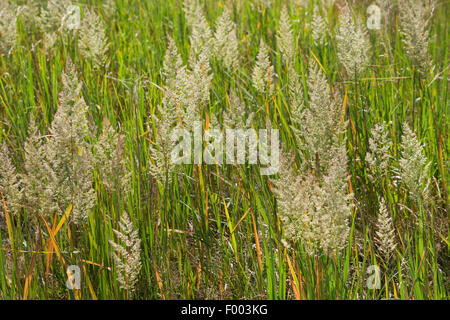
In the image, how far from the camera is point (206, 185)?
1.96 metres

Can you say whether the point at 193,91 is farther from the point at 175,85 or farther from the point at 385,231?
the point at 385,231

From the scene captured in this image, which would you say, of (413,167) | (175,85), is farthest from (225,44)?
(413,167)

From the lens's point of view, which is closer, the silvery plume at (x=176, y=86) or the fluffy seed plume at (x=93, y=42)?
the silvery plume at (x=176, y=86)

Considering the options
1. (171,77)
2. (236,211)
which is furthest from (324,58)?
(236,211)

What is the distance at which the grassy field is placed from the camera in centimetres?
145

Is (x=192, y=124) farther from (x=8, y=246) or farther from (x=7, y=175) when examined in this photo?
(x=8, y=246)

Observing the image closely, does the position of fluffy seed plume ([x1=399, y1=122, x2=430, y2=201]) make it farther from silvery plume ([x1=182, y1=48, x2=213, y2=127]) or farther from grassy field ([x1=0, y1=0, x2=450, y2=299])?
silvery plume ([x1=182, y1=48, x2=213, y2=127])

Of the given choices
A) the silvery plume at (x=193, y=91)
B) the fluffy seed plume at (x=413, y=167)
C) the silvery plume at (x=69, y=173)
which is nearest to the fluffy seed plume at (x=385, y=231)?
the fluffy seed plume at (x=413, y=167)

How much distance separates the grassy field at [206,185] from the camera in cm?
145

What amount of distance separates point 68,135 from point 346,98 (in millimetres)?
1395

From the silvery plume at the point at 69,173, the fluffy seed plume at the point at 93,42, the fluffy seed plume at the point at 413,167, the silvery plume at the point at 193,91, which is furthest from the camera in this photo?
the fluffy seed plume at the point at 93,42

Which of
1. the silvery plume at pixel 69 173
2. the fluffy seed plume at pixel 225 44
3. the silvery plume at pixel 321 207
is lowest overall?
the silvery plume at pixel 321 207

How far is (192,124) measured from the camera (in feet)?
5.58

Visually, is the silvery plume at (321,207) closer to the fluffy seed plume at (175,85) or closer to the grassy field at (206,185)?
the grassy field at (206,185)
